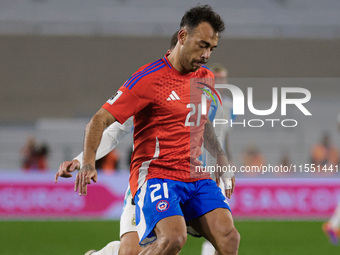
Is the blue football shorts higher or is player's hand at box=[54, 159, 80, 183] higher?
player's hand at box=[54, 159, 80, 183]

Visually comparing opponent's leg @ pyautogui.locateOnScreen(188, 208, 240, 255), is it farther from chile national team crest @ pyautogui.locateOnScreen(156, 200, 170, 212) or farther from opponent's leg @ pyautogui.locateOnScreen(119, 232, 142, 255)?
opponent's leg @ pyautogui.locateOnScreen(119, 232, 142, 255)

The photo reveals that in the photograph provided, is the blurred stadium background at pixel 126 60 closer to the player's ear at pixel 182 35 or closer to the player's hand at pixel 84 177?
the player's ear at pixel 182 35

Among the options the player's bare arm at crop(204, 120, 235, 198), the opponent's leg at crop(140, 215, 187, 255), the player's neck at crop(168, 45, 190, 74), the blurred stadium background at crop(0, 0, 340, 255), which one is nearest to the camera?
the opponent's leg at crop(140, 215, 187, 255)

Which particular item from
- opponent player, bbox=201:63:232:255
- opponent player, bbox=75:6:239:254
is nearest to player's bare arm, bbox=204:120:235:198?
opponent player, bbox=201:63:232:255

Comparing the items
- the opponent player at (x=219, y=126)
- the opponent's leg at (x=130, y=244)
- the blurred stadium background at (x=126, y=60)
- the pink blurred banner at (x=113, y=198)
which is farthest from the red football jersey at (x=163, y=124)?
the blurred stadium background at (x=126, y=60)

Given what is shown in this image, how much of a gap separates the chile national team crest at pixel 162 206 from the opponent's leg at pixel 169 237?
8 centimetres

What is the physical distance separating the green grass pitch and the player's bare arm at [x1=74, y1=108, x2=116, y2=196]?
4.12 metres

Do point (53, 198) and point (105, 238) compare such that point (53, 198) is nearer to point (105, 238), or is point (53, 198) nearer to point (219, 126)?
point (105, 238)

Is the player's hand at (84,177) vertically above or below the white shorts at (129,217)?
above

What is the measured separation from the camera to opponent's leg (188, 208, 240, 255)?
411 centimetres

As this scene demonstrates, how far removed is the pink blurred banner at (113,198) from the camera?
12328mm

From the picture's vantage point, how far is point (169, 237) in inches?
152

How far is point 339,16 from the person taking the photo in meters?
21.9

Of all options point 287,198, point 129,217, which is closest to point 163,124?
point 129,217
